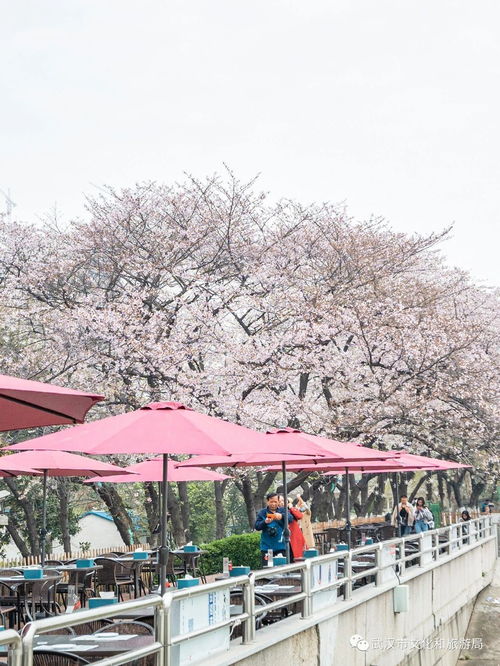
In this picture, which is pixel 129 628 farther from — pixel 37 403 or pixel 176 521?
pixel 176 521

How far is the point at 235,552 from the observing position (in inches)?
851

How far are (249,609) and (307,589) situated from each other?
5.91ft

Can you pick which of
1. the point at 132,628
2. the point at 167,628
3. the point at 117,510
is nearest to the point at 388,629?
the point at 132,628

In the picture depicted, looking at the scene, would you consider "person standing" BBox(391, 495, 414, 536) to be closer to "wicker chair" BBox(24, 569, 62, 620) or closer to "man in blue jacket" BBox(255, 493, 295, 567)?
"man in blue jacket" BBox(255, 493, 295, 567)

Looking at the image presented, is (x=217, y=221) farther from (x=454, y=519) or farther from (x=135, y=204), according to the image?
(x=454, y=519)

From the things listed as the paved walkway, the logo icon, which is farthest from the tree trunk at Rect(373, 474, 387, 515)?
the logo icon

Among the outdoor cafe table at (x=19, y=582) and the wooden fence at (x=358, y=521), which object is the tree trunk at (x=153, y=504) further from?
the outdoor cafe table at (x=19, y=582)

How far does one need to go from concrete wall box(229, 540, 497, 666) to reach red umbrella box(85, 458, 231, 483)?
416 centimetres

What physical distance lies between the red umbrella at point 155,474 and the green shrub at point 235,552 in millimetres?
5003

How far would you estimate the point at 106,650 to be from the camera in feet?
19.1

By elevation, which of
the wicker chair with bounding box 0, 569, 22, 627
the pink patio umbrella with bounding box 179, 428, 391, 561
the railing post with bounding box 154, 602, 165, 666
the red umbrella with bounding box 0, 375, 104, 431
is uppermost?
the red umbrella with bounding box 0, 375, 104, 431

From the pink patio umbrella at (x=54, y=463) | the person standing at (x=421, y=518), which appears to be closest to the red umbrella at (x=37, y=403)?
the pink patio umbrella at (x=54, y=463)

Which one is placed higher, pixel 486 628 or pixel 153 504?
pixel 153 504

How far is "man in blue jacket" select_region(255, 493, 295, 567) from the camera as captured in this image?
13.2m
